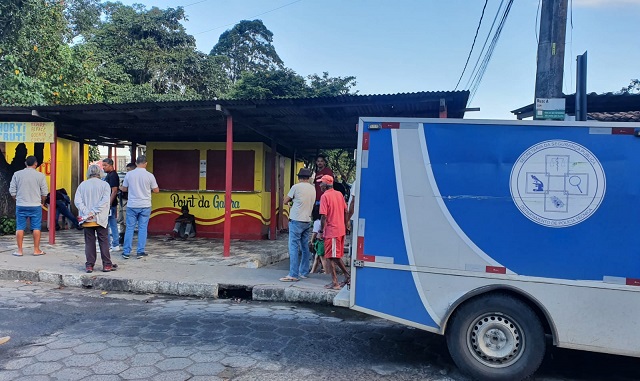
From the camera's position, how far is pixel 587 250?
3.72 metres

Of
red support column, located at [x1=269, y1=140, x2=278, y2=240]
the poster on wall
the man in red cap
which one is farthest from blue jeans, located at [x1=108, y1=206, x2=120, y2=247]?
the man in red cap

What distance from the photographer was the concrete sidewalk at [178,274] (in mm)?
6770

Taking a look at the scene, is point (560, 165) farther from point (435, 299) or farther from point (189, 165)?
point (189, 165)

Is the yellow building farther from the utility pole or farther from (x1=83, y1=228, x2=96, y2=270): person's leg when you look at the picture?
the utility pole

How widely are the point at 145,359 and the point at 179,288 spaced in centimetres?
274

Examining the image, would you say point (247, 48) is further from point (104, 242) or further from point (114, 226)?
point (104, 242)

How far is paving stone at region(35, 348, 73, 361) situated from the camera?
4.15 meters

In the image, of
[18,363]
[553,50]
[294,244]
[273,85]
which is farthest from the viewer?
[273,85]

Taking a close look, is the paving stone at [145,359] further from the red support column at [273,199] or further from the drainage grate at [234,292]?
the red support column at [273,199]

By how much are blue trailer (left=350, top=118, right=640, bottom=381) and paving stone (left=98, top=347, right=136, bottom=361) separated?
84.4 inches

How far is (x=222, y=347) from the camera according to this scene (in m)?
4.54

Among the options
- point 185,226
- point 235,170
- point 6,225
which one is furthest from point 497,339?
point 6,225

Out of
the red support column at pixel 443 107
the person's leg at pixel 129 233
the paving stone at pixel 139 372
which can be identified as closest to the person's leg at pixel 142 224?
the person's leg at pixel 129 233

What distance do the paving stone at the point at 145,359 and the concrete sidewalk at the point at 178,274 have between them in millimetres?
2493
